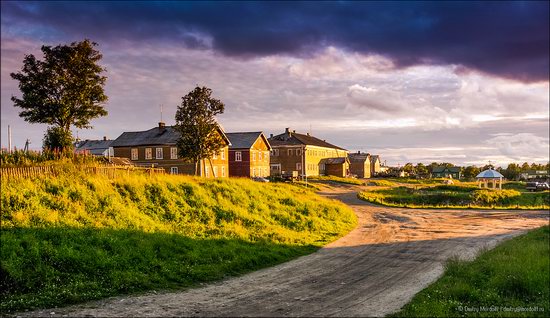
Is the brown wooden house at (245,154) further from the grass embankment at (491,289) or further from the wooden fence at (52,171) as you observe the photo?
the grass embankment at (491,289)

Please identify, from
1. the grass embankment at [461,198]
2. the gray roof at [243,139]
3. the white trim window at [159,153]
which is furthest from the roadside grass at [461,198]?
the white trim window at [159,153]

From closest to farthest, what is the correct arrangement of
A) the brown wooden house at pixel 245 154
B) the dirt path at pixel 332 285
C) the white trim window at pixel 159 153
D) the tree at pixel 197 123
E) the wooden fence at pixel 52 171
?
the dirt path at pixel 332 285, the wooden fence at pixel 52 171, the tree at pixel 197 123, the white trim window at pixel 159 153, the brown wooden house at pixel 245 154

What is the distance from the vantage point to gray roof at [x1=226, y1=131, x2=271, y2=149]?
71.8 meters

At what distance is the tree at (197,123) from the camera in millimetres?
47469

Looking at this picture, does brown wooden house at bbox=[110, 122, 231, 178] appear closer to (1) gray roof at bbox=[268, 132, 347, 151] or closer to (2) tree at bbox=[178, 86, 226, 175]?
(2) tree at bbox=[178, 86, 226, 175]

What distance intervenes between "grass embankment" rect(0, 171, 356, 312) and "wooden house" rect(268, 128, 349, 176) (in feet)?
201

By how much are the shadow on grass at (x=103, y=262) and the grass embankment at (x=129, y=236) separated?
0.03m

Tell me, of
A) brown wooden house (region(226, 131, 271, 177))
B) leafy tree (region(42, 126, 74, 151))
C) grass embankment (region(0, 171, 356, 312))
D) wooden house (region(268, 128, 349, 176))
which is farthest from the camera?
wooden house (region(268, 128, 349, 176))

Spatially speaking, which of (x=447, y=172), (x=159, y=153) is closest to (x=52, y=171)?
(x=159, y=153)

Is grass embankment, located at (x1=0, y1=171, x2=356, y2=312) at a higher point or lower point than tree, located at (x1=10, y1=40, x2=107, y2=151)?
lower

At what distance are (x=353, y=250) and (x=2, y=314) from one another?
1472 centimetres

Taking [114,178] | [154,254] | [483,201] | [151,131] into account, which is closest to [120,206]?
[114,178]

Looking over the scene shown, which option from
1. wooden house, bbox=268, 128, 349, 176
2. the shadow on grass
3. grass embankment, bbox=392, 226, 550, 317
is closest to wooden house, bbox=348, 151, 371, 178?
wooden house, bbox=268, 128, 349, 176

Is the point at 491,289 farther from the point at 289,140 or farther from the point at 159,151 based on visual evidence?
the point at 289,140
